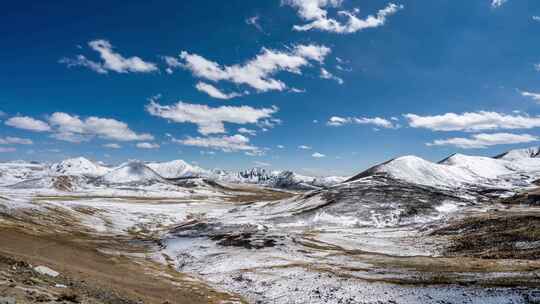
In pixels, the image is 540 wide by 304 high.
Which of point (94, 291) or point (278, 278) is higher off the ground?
point (94, 291)

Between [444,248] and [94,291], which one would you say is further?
[444,248]

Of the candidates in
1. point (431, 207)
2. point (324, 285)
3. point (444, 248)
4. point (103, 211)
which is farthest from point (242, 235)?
point (103, 211)

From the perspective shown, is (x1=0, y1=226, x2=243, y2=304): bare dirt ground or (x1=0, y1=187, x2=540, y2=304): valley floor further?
(x1=0, y1=187, x2=540, y2=304): valley floor

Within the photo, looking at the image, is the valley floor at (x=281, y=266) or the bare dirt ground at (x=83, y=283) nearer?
the bare dirt ground at (x=83, y=283)

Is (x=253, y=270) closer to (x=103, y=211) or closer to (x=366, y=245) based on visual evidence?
(x=366, y=245)

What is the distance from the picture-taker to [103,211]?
552ft

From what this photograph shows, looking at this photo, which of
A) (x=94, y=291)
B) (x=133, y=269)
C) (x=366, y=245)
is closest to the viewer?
(x=94, y=291)

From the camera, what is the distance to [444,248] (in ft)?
248

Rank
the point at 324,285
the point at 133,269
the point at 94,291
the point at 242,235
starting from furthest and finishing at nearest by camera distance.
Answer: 1. the point at 242,235
2. the point at 133,269
3. the point at 324,285
4. the point at 94,291

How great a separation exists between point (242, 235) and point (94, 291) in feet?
225

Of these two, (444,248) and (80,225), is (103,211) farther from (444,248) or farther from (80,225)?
(444,248)

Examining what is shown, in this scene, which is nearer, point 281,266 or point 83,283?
point 83,283

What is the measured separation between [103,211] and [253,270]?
13406 centimetres

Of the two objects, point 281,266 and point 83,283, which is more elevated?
point 83,283
